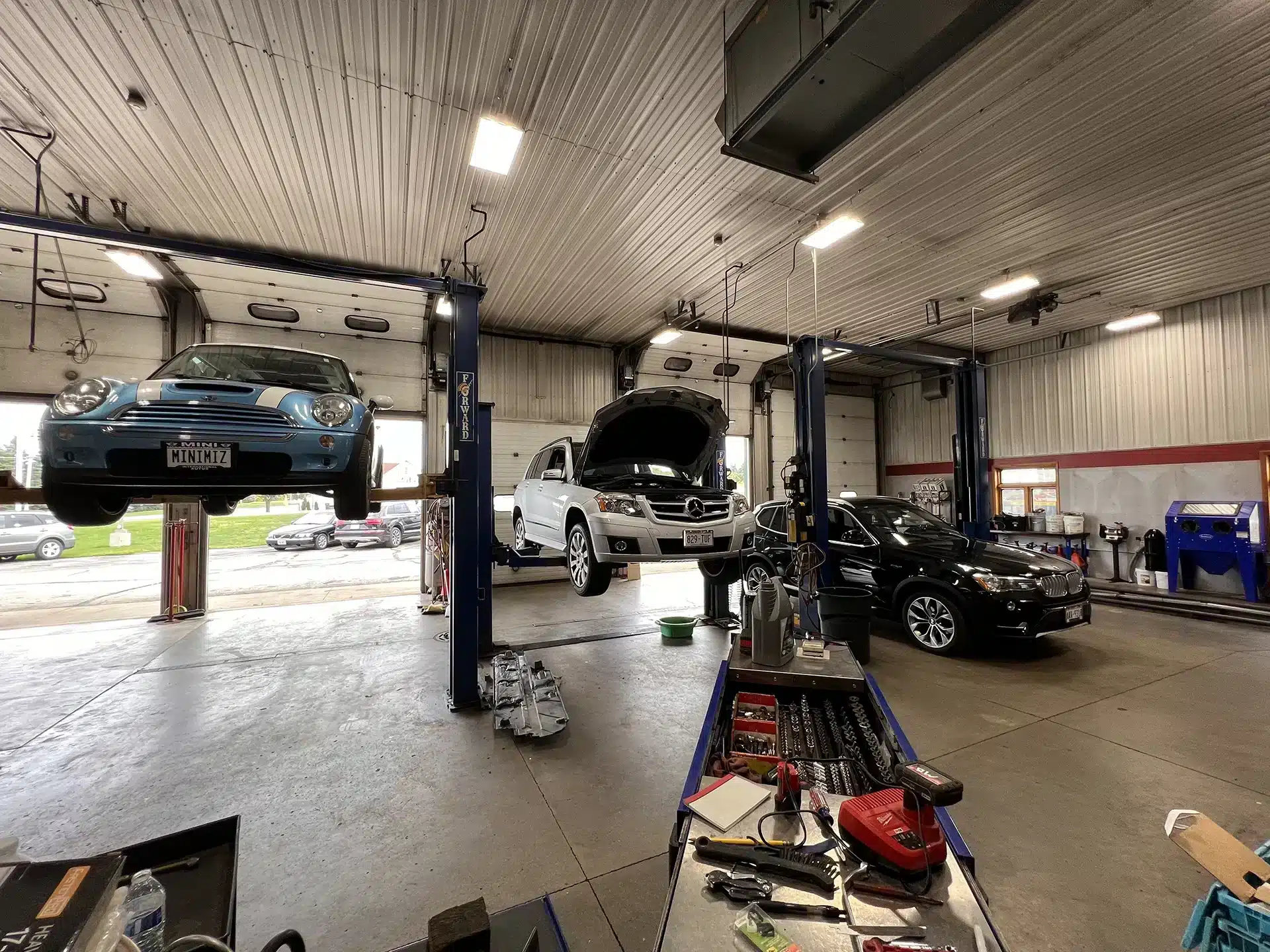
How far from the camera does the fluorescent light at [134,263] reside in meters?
5.61

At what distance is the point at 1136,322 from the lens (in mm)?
8094

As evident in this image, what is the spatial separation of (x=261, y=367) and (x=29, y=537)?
13693 millimetres

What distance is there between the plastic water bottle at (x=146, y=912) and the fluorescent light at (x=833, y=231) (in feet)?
20.7

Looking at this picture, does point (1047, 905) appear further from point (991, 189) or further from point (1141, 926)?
point (991, 189)

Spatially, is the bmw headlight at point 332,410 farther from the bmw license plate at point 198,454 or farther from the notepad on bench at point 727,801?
the notepad on bench at point 727,801

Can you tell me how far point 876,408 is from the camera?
1293cm

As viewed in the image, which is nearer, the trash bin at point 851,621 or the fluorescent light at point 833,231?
the trash bin at point 851,621

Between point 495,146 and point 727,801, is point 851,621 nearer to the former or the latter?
point 727,801

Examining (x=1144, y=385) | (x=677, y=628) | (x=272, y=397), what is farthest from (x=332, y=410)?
(x=1144, y=385)

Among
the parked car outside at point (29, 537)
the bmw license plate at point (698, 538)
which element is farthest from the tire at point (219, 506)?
the parked car outside at point (29, 537)

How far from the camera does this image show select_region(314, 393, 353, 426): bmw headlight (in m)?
2.84

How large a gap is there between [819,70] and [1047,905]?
3.88 m

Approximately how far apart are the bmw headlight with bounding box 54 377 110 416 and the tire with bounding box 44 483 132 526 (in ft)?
1.23

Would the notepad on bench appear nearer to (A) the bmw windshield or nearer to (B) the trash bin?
(A) the bmw windshield
